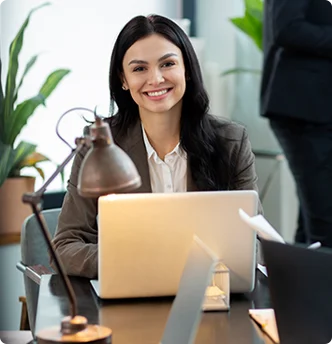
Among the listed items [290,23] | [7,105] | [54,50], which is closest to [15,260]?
[7,105]

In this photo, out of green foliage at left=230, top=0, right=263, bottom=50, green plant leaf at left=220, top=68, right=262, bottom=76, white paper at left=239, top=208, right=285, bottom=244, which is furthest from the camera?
green plant leaf at left=220, top=68, right=262, bottom=76

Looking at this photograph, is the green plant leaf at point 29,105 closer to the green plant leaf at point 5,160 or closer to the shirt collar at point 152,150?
the green plant leaf at point 5,160

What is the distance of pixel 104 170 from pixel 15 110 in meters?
2.27

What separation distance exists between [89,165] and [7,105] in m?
2.26

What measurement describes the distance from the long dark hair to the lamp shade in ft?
3.52

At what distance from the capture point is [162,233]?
2.19 m

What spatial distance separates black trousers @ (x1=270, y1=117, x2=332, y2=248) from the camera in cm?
419

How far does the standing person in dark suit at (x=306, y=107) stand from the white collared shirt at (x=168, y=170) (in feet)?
4.17

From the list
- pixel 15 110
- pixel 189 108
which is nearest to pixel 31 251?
pixel 189 108

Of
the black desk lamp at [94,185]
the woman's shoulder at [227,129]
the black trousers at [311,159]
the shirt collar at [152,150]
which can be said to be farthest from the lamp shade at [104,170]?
the black trousers at [311,159]

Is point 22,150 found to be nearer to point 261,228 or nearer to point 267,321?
point 267,321

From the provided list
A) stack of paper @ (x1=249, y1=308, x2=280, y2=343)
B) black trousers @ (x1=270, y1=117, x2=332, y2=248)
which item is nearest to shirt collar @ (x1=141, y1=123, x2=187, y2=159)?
stack of paper @ (x1=249, y1=308, x2=280, y2=343)

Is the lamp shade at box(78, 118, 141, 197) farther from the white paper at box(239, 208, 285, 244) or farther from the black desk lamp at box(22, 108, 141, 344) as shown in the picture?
the white paper at box(239, 208, 285, 244)

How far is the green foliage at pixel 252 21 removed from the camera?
4.77 meters
